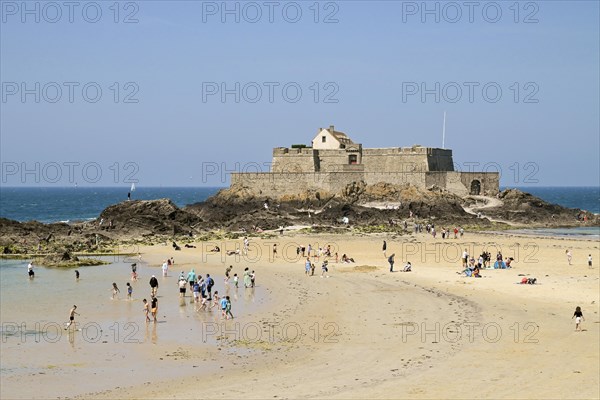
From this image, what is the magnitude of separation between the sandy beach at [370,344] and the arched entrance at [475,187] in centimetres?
3653

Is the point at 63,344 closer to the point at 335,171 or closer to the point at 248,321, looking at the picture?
the point at 248,321

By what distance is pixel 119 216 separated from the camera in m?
54.6

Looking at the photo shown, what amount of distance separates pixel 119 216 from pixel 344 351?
3880 cm

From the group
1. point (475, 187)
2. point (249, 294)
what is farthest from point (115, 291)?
point (475, 187)

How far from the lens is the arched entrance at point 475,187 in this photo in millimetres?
68750

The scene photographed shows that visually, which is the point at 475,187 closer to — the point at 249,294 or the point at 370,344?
the point at 249,294

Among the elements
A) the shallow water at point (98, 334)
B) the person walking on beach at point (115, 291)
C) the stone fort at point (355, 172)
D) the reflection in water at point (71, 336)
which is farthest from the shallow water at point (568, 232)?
the reflection in water at point (71, 336)

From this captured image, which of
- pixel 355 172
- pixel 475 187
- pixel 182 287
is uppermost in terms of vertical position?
pixel 355 172

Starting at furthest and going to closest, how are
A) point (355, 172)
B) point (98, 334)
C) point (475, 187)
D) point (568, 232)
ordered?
point (475, 187), point (355, 172), point (568, 232), point (98, 334)

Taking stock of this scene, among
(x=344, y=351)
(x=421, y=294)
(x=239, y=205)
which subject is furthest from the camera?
(x=239, y=205)

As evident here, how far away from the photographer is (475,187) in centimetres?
6912

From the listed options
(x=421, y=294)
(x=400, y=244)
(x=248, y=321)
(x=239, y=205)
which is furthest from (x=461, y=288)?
(x=239, y=205)

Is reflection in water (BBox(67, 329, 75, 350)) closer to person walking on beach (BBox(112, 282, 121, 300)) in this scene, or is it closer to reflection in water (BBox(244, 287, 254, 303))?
person walking on beach (BBox(112, 282, 121, 300))

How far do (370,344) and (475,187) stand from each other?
52.3 m
